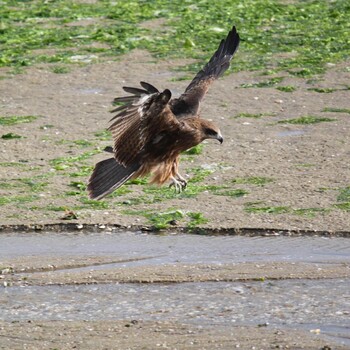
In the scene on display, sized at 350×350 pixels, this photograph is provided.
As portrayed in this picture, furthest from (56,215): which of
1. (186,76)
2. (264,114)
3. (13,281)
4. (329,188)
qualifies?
(186,76)

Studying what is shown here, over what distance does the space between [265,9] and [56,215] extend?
8.26m

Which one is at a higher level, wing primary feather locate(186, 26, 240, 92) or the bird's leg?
wing primary feather locate(186, 26, 240, 92)

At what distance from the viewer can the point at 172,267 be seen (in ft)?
25.8

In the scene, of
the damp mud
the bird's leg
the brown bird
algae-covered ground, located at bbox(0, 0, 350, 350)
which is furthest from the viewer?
the bird's leg

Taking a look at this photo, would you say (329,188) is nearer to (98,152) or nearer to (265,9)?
(98,152)

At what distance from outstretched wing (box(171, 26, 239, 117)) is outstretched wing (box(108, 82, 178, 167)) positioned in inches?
20.9

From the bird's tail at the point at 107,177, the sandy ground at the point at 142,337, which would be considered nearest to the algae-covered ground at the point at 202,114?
the sandy ground at the point at 142,337

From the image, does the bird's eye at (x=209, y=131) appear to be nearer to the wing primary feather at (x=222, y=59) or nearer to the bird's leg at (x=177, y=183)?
the bird's leg at (x=177, y=183)

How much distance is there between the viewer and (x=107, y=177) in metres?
8.56

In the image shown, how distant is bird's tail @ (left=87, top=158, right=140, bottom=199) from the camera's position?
844 centimetres

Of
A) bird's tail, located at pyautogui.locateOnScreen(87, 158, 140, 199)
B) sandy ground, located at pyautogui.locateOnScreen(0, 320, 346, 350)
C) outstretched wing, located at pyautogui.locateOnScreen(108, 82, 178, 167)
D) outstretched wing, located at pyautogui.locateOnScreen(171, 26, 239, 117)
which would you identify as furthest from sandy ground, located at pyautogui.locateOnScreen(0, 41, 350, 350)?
outstretched wing, located at pyautogui.locateOnScreen(171, 26, 239, 117)

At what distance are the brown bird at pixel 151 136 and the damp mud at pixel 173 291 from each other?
0.48 m

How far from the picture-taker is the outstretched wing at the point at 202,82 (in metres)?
9.13

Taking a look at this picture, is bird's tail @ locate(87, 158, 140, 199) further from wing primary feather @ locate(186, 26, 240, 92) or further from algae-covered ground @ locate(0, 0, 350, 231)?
wing primary feather @ locate(186, 26, 240, 92)
